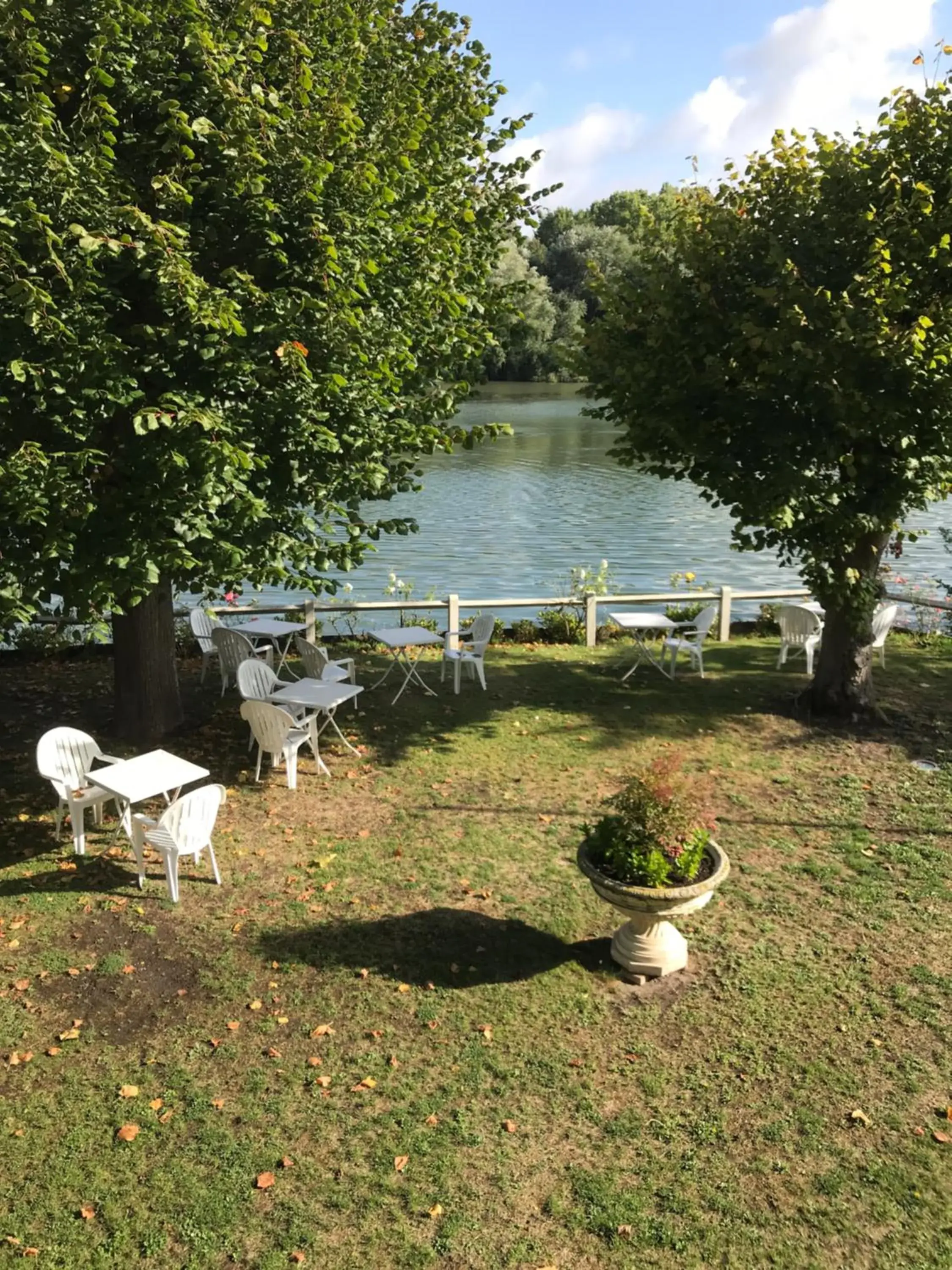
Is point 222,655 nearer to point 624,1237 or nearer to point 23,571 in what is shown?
point 23,571

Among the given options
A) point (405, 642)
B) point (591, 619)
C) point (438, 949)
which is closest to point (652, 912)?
point (438, 949)

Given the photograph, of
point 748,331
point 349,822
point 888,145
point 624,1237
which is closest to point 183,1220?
point 624,1237

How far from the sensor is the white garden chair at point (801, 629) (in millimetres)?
12688

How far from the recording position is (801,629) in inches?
503

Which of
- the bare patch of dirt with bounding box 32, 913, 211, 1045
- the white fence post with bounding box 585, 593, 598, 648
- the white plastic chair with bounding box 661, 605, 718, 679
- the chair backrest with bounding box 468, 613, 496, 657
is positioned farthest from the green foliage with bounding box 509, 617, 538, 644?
the bare patch of dirt with bounding box 32, 913, 211, 1045

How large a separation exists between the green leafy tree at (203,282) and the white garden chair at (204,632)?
11.8 feet

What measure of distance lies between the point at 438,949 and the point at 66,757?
3695 millimetres

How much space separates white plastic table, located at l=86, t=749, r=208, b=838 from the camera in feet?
23.2

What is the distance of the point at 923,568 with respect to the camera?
24.2 metres

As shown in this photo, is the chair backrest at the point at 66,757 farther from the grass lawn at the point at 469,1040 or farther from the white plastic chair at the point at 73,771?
the grass lawn at the point at 469,1040

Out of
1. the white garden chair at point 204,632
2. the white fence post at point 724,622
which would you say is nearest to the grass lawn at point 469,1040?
the white garden chair at point 204,632

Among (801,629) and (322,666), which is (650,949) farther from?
(801,629)

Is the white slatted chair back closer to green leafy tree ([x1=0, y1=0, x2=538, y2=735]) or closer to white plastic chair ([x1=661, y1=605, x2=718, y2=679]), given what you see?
white plastic chair ([x1=661, y1=605, x2=718, y2=679])

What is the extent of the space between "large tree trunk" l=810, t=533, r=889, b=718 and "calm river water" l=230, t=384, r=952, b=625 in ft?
22.9
